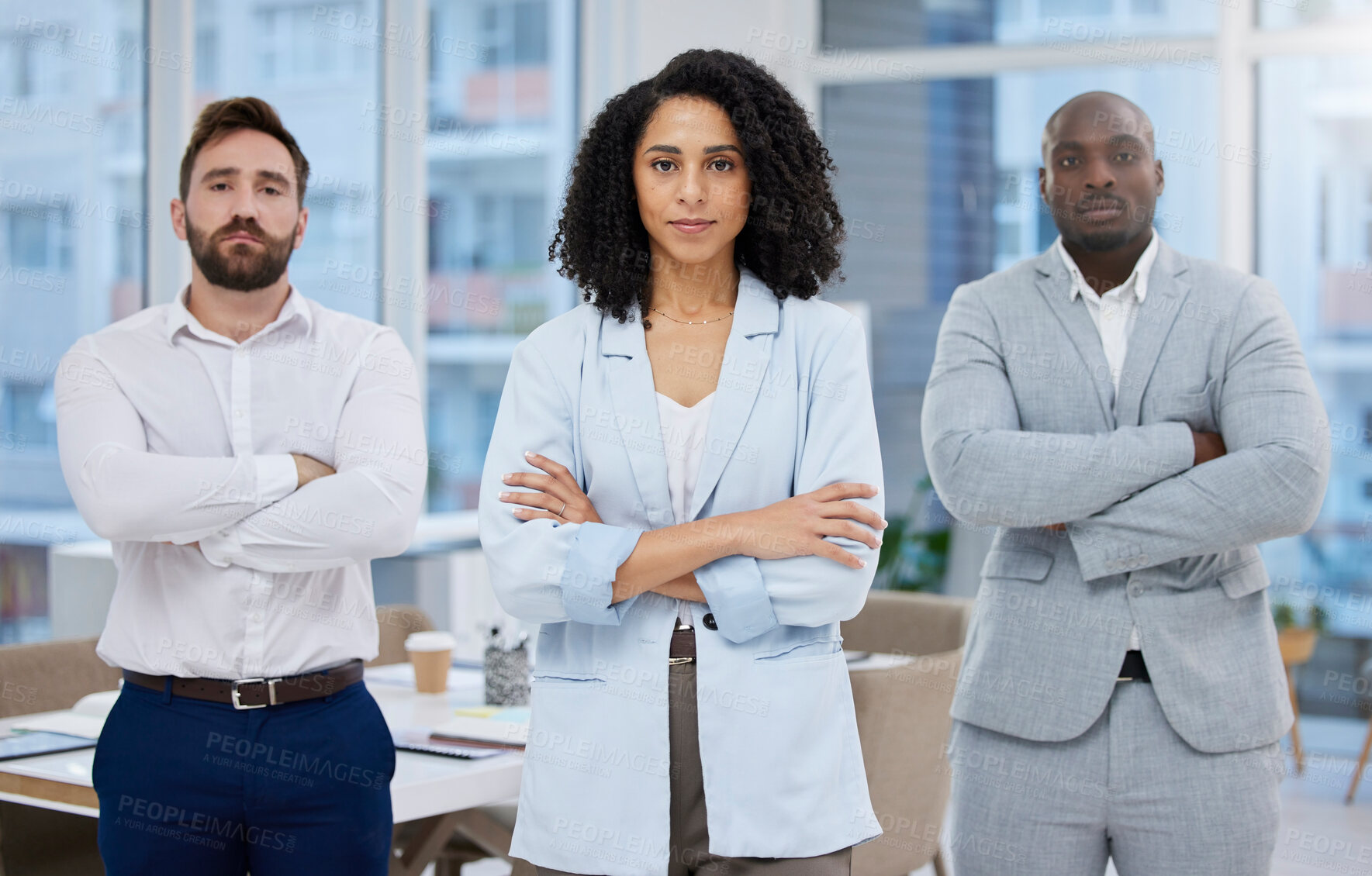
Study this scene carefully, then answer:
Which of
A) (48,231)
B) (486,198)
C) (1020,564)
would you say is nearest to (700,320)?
(1020,564)

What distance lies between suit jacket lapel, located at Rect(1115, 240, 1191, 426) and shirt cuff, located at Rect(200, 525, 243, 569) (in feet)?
5.07

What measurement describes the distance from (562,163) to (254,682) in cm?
471

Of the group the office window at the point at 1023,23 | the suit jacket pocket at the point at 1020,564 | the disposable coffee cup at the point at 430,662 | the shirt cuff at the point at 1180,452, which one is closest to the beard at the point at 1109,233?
the shirt cuff at the point at 1180,452

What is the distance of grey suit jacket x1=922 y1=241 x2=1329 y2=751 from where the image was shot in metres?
2.05

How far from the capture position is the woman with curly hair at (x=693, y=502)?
63.7 inches

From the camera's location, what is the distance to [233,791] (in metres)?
2.04

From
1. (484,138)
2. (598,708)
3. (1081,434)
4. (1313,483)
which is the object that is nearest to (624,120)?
(598,708)

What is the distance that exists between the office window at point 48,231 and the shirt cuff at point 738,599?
3.18 metres

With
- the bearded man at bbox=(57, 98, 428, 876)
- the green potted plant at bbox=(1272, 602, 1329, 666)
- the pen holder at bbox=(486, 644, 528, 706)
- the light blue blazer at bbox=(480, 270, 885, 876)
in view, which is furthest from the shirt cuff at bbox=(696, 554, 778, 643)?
the green potted plant at bbox=(1272, 602, 1329, 666)

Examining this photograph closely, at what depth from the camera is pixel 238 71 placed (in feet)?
16.8

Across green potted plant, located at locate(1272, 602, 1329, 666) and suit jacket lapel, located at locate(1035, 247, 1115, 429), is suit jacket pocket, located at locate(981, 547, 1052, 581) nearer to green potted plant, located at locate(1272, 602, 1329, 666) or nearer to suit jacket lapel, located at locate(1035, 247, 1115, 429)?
suit jacket lapel, located at locate(1035, 247, 1115, 429)

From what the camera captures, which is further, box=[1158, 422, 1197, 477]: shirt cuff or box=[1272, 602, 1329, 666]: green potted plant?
box=[1272, 602, 1329, 666]: green potted plant

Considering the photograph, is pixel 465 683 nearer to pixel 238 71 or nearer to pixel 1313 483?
pixel 1313 483

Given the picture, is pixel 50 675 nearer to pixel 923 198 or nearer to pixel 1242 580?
pixel 1242 580
